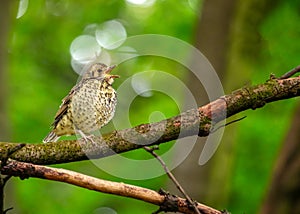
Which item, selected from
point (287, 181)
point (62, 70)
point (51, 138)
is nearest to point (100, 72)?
point (51, 138)

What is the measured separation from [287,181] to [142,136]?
2.29 meters

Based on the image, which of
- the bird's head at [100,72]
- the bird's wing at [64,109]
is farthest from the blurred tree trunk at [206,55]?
the bird's head at [100,72]

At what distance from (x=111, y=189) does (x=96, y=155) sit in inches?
5.6

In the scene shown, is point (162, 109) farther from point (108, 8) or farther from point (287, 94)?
point (287, 94)

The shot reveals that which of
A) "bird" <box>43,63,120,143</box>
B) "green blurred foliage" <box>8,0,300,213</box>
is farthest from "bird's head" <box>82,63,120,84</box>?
"green blurred foliage" <box>8,0,300,213</box>

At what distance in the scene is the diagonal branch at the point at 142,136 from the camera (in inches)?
96.0

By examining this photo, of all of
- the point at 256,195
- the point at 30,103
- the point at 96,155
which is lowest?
the point at 96,155

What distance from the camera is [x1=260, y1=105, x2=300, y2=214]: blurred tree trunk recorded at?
14.6ft

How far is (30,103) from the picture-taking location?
8.15 m

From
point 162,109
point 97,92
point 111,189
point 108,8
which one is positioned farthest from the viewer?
point 108,8

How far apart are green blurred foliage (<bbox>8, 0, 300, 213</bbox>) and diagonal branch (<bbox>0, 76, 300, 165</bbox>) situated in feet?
14.4

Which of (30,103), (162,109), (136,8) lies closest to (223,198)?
(162,109)

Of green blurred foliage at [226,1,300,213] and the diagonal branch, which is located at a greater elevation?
green blurred foliage at [226,1,300,213]

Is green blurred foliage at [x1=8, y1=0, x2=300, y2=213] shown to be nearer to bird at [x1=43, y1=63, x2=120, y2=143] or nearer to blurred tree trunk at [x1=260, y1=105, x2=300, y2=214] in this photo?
blurred tree trunk at [x1=260, y1=105, x2=300, y2=214]
